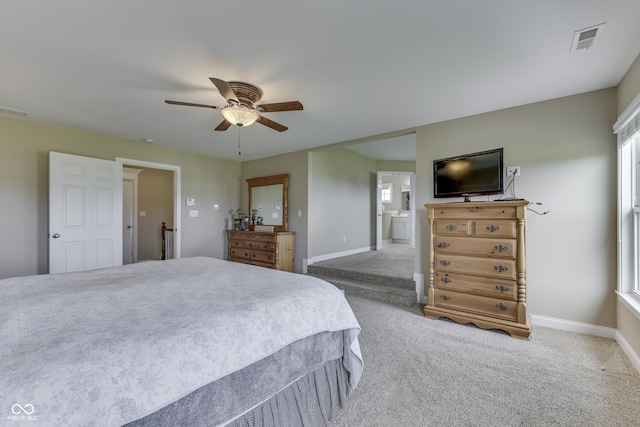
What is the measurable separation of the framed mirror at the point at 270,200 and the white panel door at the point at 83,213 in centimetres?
225

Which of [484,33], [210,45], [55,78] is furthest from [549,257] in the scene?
[55,78]

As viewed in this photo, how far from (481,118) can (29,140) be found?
557 cm

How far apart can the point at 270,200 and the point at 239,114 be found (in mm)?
3118

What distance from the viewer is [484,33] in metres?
1.81

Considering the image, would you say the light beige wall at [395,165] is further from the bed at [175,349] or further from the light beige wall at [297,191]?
the bed at [175,349]

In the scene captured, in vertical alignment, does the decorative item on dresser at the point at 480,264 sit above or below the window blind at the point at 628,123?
below

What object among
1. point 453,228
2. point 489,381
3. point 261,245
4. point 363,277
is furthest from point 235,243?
point 489,381

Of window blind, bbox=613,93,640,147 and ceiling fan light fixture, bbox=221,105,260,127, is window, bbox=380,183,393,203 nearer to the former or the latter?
window blind, bbox=613,93,640,147

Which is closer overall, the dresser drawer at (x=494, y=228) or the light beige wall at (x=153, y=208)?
the dresser drawer at (x=494, y=228)

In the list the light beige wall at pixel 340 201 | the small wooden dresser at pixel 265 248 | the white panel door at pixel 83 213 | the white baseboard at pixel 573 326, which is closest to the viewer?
the white baseboard at pixel 573 326

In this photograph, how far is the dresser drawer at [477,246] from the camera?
2.64 m

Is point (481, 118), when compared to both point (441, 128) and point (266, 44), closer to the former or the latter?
point (441, 128)

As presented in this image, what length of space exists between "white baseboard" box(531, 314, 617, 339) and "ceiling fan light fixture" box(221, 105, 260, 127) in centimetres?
347
